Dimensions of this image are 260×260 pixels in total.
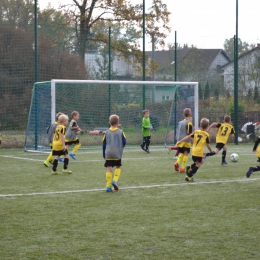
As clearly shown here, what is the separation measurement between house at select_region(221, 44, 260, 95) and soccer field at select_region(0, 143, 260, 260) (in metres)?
12.2

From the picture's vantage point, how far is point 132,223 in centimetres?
704

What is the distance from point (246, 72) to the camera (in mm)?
27156

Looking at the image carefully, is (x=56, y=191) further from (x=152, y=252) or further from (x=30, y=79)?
(x=30, y=79)

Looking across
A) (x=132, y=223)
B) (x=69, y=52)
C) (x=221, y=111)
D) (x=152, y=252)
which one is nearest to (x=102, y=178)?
(x=132, y=223)

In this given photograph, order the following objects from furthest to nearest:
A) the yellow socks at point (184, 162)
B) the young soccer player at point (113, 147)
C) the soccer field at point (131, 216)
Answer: the yellow socks at point (184, 162) → the young soccer player at point (113, 147) → the soccer field at point (131, 216)

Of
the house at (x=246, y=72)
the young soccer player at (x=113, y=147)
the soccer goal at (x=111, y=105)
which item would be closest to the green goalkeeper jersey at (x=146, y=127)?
the soccer goal at (x=111, y=105)

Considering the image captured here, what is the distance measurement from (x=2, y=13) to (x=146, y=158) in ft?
37.0

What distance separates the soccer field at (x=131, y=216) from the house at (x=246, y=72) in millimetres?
12226

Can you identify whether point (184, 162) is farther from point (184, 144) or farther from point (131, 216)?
point (131, 216)

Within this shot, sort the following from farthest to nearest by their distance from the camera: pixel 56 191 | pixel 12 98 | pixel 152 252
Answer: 1. pixel 12 98
2. pixel 56 191
3. pixel 152 252

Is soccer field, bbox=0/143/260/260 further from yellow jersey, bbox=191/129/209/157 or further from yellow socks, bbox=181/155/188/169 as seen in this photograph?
yellow jersey, bbox=191/129/209/157

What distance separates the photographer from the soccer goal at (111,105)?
18859 millimetres

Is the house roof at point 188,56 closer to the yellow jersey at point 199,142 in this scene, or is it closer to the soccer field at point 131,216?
the yellow jersey at point 199,142

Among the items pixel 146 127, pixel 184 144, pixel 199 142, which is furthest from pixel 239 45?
pixel 199 142
